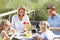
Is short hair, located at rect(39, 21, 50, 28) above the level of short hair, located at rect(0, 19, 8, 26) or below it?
below

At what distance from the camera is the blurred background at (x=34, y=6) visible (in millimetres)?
2461

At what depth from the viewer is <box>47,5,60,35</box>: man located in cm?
245

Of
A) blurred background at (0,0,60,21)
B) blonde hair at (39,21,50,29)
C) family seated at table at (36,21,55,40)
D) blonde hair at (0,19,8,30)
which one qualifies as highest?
blurred background at (0,0,60,21)

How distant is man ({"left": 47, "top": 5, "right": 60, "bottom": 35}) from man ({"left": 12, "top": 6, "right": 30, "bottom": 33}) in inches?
13.0

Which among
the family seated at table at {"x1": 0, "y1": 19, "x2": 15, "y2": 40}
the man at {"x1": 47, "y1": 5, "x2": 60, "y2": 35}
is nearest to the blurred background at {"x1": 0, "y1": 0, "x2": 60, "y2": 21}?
the man at {"x1": 47, "y1": 5, "x2": 60, "y2": 35}

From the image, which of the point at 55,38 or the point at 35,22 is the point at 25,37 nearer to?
the point at 35,22

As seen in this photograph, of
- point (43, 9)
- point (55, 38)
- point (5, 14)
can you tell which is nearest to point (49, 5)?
point (43, 9)

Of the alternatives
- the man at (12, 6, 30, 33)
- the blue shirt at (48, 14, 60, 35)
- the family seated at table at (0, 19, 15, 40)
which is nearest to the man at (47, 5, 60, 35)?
the blue shirt at (48, 14, 60, 35)

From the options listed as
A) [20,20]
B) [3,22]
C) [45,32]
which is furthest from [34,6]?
[3,22]

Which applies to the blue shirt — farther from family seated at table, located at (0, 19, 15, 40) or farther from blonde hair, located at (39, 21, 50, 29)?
family seated at table, located at (0, 19, 15, 40)

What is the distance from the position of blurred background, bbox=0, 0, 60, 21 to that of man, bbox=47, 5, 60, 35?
52 mm

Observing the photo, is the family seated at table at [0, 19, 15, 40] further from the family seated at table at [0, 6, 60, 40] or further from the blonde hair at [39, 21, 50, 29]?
the blonde hair at [39, 21, 50, 29]

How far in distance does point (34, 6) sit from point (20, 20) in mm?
287

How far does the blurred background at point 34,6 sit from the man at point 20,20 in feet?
0.24
